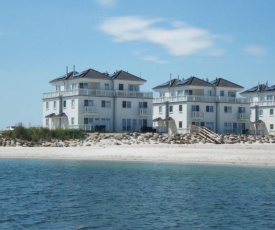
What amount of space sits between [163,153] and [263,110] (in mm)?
43737

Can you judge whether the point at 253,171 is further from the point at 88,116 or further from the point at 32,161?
the point at 88,116

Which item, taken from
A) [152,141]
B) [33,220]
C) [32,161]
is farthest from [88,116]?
[33,220]

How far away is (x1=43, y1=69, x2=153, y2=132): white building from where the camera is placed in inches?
2699

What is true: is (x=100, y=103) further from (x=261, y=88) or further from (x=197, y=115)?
(x=261, y=88)

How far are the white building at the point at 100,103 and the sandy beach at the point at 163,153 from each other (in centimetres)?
1720

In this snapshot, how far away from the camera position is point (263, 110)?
85.6 meters

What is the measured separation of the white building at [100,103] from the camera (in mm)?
68562

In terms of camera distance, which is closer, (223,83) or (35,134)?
(35,134)

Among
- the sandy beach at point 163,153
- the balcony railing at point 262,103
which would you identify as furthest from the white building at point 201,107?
the sandy beach at point 163,153

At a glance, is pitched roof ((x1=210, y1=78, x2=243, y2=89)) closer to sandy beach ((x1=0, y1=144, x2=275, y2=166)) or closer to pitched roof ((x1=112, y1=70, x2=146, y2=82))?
pitched roof ((x1=112, y1=70, x2=146, y2=82))

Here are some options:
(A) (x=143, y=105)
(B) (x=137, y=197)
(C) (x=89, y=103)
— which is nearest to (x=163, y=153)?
(B) (x=137, y=197)

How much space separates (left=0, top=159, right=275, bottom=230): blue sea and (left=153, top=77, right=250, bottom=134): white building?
36.0 meters

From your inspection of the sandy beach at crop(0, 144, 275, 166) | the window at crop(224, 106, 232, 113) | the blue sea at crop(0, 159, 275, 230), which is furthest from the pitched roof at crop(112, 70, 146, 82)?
the blue sea at crop(0, 159, 275, 230)

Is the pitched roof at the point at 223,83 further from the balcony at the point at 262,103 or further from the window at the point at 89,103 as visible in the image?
the window at the point at 89,103
